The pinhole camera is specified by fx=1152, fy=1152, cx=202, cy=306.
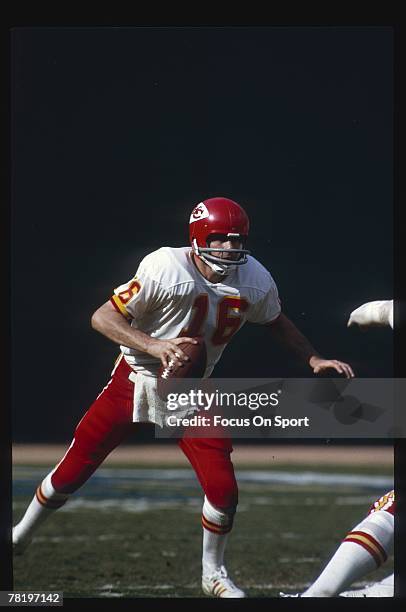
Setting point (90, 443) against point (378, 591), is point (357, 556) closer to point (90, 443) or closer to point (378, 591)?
point (378, 591)

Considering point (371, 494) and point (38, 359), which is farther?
point (371, 494)

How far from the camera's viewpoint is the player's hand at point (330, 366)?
358 cm

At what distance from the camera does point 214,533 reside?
3.72m

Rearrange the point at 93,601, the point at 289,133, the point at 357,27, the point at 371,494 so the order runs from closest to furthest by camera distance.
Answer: the point at 93,601, the point at 357,27, the point at 289,133, the point at 371,494

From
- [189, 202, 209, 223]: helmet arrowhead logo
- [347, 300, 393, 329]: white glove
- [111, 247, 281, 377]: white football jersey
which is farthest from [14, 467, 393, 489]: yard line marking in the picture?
[347, 300, 393, 329]: white glove

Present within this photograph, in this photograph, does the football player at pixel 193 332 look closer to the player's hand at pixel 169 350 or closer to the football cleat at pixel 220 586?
the football cleat at pixel 220 586

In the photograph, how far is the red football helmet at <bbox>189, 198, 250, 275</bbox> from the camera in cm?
368

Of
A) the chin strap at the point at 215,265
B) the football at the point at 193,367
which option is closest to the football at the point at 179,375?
the football at the point at 193,367

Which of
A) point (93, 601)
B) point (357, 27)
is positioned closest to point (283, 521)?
point (93, 601)

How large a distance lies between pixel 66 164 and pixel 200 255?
861 millimetres

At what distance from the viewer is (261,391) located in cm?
389

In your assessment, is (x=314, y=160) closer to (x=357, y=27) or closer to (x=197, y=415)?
(x=357, y=27)

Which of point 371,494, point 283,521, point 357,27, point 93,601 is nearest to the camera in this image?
point 93,601

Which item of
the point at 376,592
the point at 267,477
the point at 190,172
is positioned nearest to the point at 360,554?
the point at 376,592
